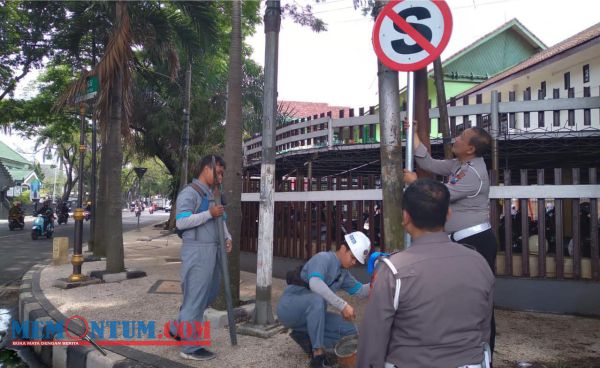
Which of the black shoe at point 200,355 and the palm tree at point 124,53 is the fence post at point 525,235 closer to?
the black shoe at point 200,355

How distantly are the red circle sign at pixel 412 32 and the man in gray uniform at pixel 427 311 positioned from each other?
5.61 feet

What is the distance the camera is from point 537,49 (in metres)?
18.4

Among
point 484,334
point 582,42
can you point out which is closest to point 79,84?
point 484,334

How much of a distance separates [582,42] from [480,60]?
368 inches

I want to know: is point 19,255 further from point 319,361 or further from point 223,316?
point 319,361

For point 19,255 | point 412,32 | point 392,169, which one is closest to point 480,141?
point 392,169

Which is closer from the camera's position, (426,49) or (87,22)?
(426,49)

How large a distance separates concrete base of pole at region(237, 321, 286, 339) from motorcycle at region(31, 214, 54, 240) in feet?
45.2

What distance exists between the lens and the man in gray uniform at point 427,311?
1.69m

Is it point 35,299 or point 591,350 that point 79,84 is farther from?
point 591,350

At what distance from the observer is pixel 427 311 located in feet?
5.53

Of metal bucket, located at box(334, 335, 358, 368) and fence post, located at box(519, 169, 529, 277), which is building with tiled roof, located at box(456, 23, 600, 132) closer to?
fence post, located at box(519, 169, 529, 277)

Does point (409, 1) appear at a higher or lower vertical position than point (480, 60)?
lower

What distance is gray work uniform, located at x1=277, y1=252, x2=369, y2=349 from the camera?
3402mm
